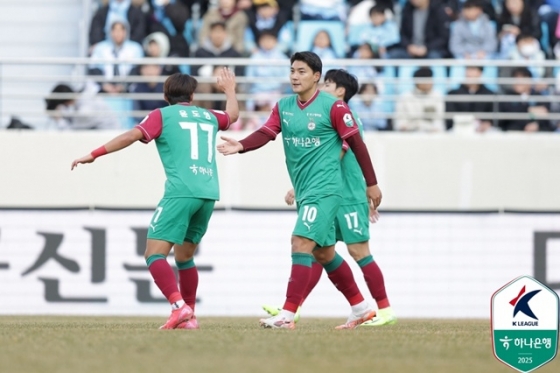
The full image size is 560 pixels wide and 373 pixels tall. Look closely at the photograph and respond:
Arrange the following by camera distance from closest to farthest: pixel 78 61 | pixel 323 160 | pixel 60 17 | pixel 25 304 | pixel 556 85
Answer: pixel 323 160
pixel 25 304
pixel 78 61
pixel 556 85
pixel 60 17

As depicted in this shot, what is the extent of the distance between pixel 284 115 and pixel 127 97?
319 inches

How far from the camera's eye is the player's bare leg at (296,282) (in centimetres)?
941

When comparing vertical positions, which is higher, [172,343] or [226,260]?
[172,343]

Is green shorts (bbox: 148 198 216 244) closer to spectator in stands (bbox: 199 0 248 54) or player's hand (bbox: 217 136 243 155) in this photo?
player's hand (bbox: 217 136 243 155)

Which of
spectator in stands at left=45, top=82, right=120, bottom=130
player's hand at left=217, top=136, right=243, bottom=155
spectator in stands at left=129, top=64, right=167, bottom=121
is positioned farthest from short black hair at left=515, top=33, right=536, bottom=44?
player's hand at left=217, top=136, right=243, bottom=155

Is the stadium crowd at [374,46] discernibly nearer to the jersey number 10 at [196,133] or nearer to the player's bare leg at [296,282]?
the jersey number 10 at [196,133]

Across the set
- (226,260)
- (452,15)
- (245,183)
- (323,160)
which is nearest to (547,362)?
(323,160)

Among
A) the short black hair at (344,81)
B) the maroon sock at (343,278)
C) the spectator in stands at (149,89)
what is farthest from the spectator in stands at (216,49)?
the maroon sock at (343,278)

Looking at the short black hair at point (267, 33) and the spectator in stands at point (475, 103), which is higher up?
the short black hair at point (267, 33)

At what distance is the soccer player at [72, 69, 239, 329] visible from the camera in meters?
9.33

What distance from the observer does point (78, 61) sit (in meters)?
16.7

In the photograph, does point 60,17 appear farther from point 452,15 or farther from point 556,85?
point 556,85

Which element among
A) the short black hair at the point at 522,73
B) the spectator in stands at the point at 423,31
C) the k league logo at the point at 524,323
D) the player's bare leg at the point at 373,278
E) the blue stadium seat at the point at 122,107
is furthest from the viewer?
the spectator in stands at the point at 423,31

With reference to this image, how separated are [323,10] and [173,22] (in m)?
2.35
